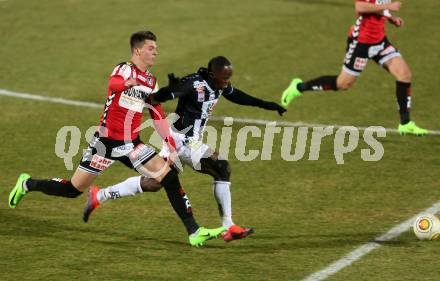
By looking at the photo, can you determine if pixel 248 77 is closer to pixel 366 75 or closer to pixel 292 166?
pixel 366 75

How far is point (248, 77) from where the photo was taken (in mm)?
18094

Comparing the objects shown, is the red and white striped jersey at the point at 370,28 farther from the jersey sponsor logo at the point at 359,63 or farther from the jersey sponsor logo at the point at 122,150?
the jersey sponsor logo at the point at 122,150

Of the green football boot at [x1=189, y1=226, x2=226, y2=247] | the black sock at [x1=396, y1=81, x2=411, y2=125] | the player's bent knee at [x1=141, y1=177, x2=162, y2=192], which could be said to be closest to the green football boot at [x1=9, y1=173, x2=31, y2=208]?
the player's bent knee at [x1=141, y1=177, x2=162, y2=192]

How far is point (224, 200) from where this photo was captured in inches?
411

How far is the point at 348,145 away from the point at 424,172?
1589mm

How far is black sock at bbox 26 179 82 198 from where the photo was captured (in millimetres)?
10828

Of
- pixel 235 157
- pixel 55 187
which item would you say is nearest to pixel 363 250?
pixel 55 187

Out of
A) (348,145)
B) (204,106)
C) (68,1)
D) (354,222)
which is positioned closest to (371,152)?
(348,145)

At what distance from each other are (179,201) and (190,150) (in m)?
0.62

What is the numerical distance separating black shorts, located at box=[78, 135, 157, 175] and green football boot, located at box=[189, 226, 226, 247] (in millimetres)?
933

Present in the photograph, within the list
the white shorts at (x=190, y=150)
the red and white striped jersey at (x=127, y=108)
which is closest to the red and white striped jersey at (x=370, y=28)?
the white shorts at (x=190, y=150)

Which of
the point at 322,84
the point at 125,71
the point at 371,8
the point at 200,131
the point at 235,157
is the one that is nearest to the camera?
the point at 125,71

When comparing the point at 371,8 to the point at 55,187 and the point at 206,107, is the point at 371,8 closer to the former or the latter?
the point at 206,107

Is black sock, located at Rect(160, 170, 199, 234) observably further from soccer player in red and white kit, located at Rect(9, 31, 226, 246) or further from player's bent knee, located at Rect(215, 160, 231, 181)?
player's bent knee, located at Rect(215, 160, 231, 181)
